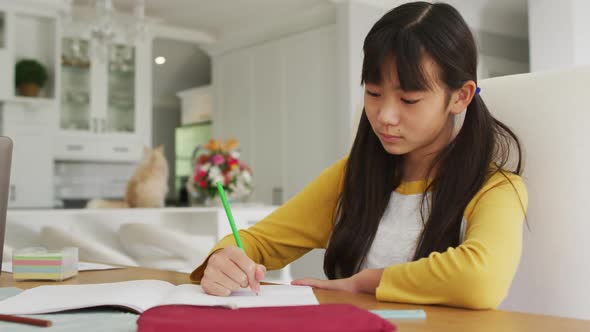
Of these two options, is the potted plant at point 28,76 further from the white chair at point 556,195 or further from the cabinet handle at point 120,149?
the white chair at point 556,195

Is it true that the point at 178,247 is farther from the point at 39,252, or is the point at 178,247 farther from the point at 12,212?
the point at 39,252

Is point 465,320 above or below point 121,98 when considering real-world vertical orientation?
below

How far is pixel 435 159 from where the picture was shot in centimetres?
122

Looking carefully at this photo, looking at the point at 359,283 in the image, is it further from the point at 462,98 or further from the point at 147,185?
the point at 147,185

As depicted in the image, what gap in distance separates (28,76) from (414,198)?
445 cm

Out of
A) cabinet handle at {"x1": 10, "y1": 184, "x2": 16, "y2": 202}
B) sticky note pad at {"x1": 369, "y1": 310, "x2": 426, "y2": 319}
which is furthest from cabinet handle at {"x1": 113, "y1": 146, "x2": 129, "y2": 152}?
sticky note pad at {"x1": 369, "y1": 310, "x2": 426, "y2": 319}

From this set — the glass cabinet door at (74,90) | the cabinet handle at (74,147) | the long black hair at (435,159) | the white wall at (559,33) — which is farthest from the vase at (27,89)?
the long black hair at (435,159)

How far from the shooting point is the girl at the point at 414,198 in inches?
35.4

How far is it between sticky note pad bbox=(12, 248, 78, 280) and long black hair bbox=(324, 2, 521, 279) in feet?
1.54

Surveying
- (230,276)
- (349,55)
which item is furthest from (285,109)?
(230,276)

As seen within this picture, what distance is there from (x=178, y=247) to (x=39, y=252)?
1.45 metres

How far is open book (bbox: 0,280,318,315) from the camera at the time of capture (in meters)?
0.78

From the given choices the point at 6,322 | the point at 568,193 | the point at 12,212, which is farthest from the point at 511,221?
the point at 12,212

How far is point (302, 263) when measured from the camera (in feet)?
18.0
